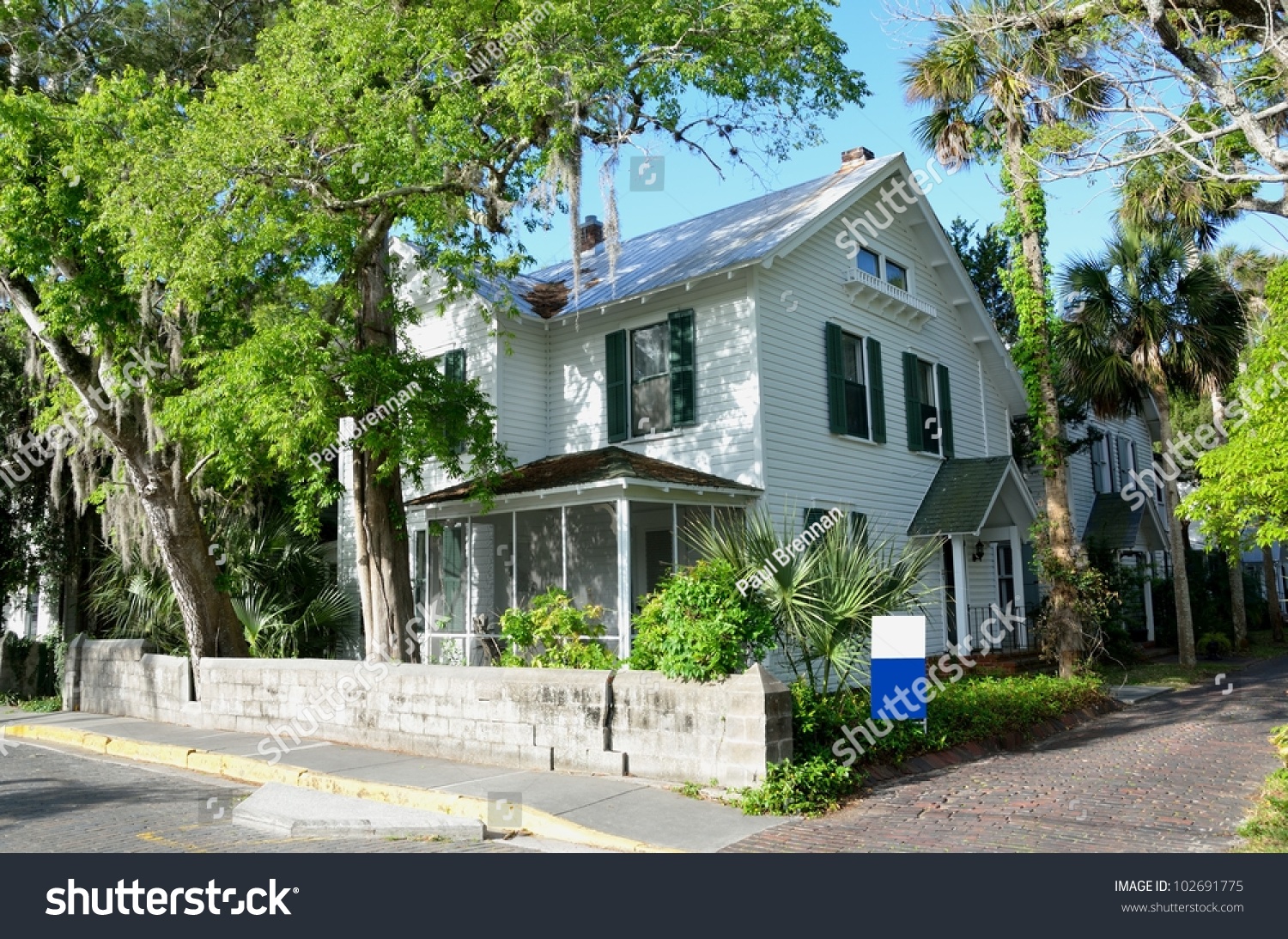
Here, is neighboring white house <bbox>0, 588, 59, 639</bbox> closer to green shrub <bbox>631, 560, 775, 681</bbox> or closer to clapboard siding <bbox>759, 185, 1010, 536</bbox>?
clapboard siding <bbox>759, 185, 1010, 536</bbox>

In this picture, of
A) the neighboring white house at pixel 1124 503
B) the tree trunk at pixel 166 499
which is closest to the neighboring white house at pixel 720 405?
the tree trunk at pixel 166 499

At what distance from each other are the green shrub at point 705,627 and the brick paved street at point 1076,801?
1.60 meters

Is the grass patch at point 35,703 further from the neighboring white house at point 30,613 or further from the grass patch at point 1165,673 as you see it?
the grass patch at point 1165,673

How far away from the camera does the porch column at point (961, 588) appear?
1766 centimetres

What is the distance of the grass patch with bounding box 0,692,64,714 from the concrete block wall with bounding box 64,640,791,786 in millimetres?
3421

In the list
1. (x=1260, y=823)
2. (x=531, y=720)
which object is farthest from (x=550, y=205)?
(x=1260, y=823)

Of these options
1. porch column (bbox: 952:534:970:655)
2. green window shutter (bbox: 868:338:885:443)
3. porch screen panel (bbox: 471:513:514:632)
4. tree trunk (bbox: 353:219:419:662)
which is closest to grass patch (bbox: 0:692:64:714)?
tree trunk (bbox: 353:219:419:662)

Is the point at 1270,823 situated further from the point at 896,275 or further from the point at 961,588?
the point at 896,275

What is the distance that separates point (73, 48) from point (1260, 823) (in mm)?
19299

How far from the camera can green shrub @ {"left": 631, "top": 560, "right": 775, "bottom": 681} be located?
8.54m

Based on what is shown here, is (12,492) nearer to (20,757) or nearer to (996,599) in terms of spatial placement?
(20,757)

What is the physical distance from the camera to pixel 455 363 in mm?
17656

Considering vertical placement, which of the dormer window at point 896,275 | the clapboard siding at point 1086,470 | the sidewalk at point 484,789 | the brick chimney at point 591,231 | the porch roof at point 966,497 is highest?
the brick chimney at point 591,231

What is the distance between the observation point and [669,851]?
6.70 m
